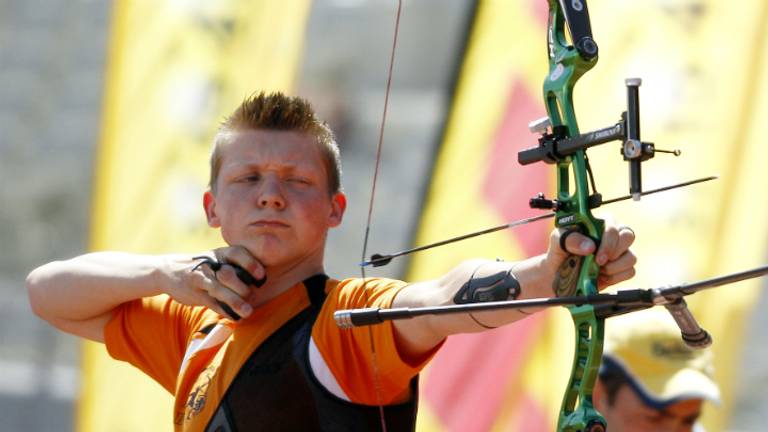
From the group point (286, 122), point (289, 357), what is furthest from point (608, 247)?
point (286, 122)

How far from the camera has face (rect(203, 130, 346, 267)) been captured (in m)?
1.75

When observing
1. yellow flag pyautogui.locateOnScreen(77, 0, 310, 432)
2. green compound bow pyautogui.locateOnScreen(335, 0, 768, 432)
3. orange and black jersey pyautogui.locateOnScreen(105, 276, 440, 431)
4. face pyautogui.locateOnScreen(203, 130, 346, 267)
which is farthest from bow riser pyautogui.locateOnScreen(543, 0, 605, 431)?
yellow flag pyautogui.locateOnScreen(77, 0, 310, 432)

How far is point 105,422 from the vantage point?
11.3 feet

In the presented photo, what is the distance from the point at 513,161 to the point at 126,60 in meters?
1.17

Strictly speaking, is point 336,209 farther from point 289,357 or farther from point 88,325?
point 88,325

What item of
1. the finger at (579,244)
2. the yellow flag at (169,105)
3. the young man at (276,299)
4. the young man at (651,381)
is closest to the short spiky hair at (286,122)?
the young man at (276,299)

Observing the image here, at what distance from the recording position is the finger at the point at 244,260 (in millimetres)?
1748

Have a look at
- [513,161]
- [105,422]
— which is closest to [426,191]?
[513,161]

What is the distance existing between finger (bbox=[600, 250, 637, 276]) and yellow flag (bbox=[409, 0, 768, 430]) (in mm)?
1255

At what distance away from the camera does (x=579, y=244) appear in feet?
4.56

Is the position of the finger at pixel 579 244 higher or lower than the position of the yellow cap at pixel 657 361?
higher

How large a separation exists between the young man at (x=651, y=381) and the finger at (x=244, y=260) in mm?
706

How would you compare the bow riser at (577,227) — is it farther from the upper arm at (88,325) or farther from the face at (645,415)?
the upper arm at (88,325)

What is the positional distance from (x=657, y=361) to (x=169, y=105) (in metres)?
1.86
